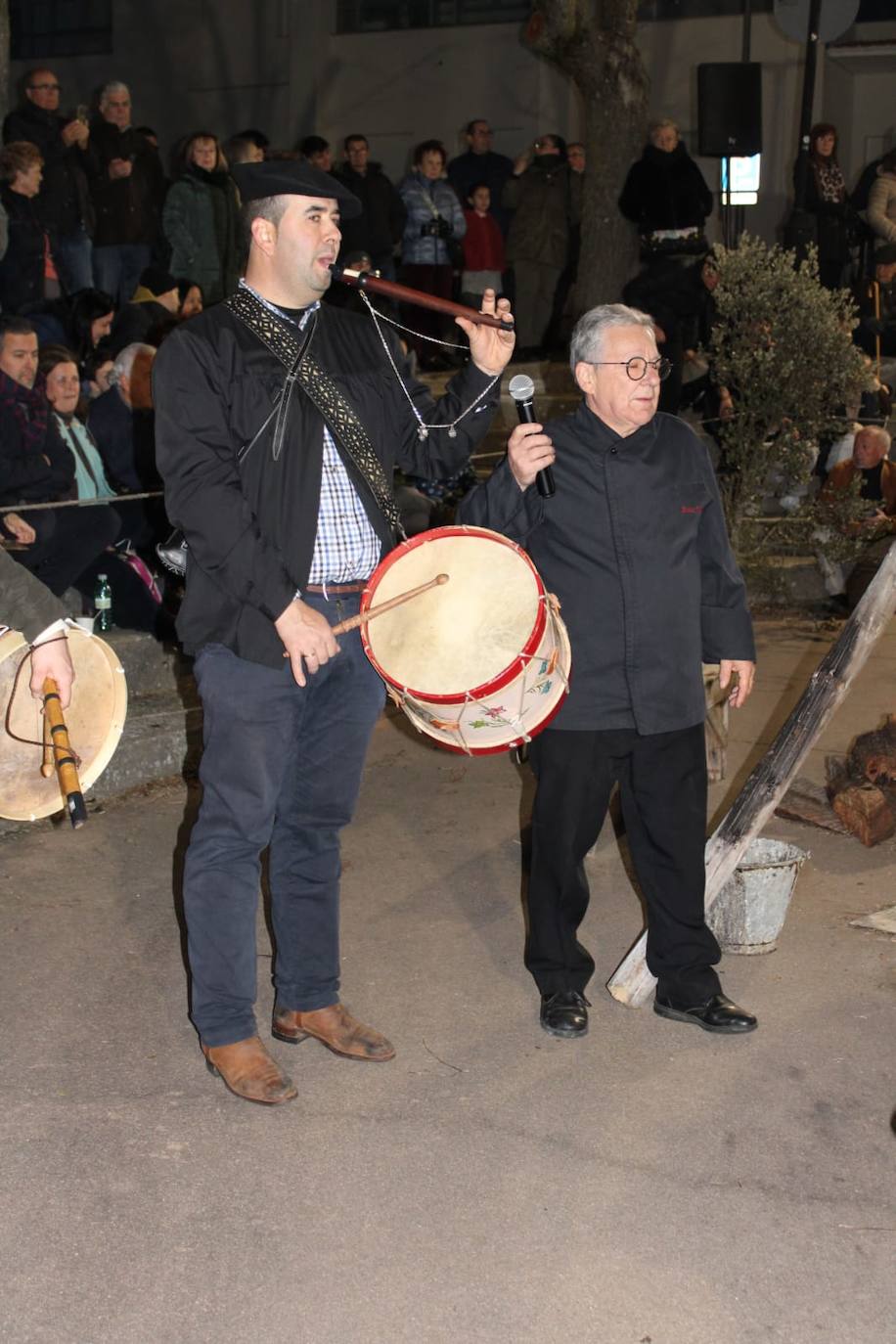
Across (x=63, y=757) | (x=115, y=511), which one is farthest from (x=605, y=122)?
(x=63, y=757)

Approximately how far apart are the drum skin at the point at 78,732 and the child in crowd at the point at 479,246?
10357 mm

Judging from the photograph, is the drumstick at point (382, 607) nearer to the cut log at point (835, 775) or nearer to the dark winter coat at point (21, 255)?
the cut log at point (835, 775)

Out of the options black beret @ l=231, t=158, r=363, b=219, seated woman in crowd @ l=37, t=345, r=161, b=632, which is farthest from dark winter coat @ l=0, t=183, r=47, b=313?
black beret @ l=231, t=158, r=363, b=219

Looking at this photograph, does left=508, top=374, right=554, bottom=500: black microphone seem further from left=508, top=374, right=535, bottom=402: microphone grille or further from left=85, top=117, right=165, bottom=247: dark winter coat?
left=85, top=117, right=165, bottom=247: dark winter coat

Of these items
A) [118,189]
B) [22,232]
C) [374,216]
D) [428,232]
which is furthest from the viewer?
[428,232]

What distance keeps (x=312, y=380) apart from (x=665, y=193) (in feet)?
31.3

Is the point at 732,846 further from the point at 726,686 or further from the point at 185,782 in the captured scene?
the point at 185,782

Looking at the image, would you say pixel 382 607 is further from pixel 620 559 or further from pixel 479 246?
pixel 479 246

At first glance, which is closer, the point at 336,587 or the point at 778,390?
the point at 336,587

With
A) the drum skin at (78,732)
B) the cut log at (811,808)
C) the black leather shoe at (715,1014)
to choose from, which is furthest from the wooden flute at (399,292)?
the cut log at (811,808)

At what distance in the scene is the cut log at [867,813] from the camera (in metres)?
5.91

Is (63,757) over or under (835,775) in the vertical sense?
over

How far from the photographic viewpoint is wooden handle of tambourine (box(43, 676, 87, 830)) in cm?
341

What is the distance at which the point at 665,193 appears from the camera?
12.5 m
